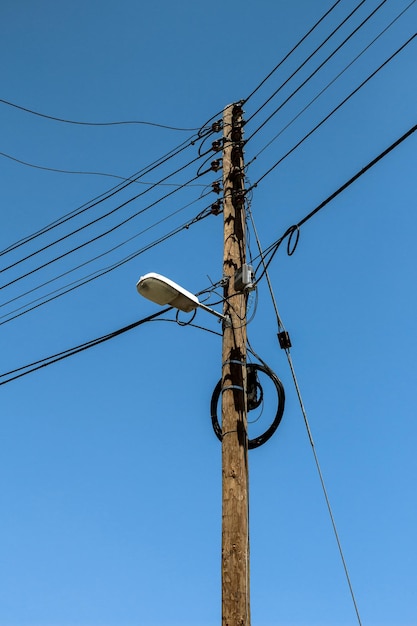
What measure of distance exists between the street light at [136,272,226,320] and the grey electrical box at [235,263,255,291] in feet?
1.78

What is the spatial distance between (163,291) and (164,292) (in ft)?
0.06

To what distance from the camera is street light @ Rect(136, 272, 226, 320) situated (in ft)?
17.5

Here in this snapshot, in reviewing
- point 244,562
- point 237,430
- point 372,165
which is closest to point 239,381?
point 237,430

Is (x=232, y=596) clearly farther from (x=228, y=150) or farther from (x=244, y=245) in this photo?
(x=228, y=150)

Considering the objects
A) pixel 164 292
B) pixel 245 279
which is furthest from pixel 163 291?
pixel 245 279

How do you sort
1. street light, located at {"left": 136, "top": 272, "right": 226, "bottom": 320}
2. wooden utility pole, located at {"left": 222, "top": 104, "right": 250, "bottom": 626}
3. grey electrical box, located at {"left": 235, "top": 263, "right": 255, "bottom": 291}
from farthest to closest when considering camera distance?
grey electrical box, located at {"left": 235, "top": 263, "right": 255, "bottom": 291}, street light, located at {"left": 136, "top": 272, "right": 226, "bottom": 320}, wooden utility pole, located at {"left": 222, "top": 104, "right": 250, "bottom": 626}

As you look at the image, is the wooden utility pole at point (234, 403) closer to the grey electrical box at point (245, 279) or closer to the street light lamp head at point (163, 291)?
the grey electrical box at point (245, 279)

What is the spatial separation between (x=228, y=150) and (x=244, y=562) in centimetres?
495

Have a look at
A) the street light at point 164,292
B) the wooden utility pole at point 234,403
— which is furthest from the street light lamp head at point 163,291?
the wooden utility pole at point 234,403

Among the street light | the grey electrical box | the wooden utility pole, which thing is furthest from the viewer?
the grey electrical box

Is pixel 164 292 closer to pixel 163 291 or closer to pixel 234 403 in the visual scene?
pixel 163 291

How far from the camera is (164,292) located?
545cm

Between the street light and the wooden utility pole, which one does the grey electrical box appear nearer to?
the wooden utility pole

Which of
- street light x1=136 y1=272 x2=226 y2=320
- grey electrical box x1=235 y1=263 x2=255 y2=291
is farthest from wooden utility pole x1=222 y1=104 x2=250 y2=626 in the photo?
street light x1=136 y1=272 x2=226 y2=320
